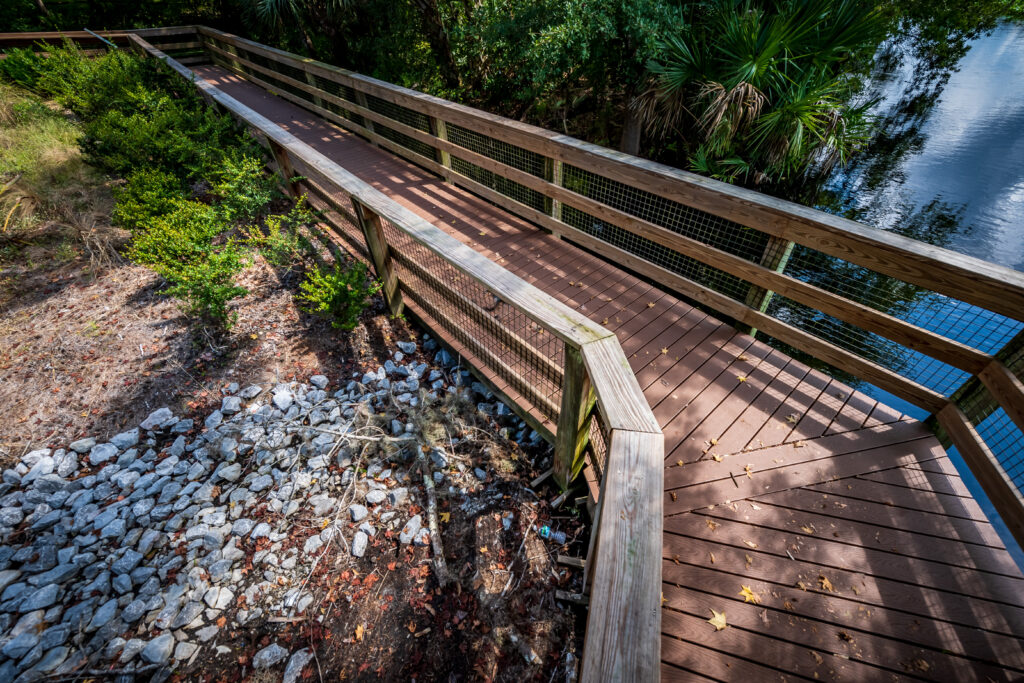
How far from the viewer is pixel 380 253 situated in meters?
3.87

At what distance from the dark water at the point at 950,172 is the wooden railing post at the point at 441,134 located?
5.49 m

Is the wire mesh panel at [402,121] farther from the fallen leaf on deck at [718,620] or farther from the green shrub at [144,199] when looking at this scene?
the fallen leaf on deck at [718,620]

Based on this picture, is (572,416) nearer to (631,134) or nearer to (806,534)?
(806,534)

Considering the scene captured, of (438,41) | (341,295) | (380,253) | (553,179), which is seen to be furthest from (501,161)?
(438,41)

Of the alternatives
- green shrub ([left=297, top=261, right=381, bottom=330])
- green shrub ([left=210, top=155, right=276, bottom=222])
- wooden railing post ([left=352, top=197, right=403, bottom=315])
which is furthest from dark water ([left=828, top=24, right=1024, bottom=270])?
green shrub ([left=210, top=155, right=276, bottom=222])

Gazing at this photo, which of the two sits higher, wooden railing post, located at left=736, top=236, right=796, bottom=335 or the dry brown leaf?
wooden railing post, located at left=736, top=236, right=796, bottom=335

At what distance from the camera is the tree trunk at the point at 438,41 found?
7.32m

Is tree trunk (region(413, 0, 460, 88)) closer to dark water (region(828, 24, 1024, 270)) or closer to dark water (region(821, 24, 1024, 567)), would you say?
dark water (region(821, 24, 1024, 567))

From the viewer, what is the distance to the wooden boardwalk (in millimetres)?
A: 1977

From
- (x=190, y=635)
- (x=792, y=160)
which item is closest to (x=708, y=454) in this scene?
(x=190, y=635)

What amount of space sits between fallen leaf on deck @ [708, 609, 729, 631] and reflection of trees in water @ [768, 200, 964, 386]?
223 centimetres

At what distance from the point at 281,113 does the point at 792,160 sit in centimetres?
935

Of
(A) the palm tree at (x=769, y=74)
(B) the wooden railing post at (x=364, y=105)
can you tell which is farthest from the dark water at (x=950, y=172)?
(B) the wooden railing post at (x=364, y=105)

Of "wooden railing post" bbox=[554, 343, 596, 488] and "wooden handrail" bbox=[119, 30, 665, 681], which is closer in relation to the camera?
"wooden handrail" bbox=[119, 30, 665, 681]
